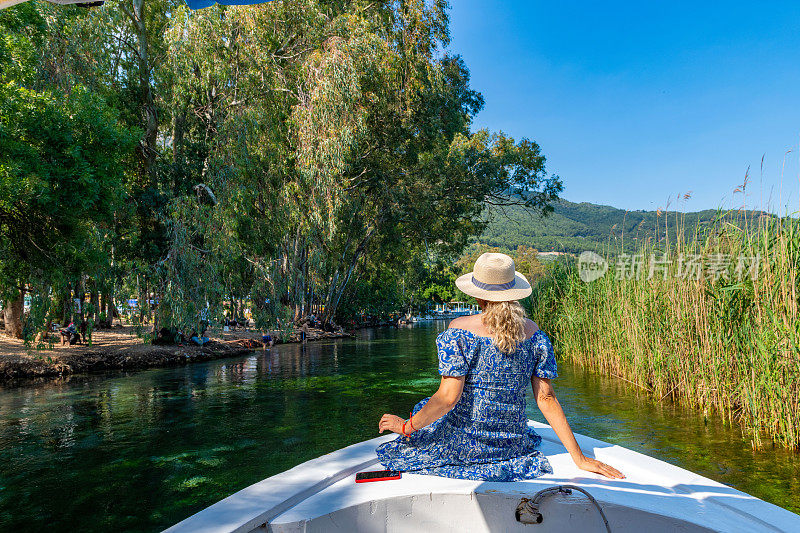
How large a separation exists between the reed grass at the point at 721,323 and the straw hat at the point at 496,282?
10.00 ft

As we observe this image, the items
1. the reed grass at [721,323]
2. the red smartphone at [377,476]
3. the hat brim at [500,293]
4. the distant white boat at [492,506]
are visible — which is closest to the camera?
the distant white boat at [492,506]

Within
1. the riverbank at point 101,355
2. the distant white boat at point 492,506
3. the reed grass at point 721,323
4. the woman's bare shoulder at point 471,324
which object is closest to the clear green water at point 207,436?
the reed grass at point 721,323

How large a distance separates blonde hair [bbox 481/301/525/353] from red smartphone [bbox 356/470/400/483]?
0.69 metres

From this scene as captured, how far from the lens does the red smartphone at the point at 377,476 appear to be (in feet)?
6.91

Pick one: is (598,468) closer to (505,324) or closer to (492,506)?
(492,506)

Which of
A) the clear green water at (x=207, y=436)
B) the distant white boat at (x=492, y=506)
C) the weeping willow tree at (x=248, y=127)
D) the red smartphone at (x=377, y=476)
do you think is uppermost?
the weeping willow tree at (x=248, y=127)

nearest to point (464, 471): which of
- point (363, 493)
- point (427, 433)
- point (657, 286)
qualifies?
point (427, 433)

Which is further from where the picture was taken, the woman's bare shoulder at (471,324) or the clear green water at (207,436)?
the clear green water at (207,436)

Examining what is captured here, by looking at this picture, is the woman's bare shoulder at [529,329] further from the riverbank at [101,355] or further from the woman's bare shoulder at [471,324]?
the riverbank at [101,355]

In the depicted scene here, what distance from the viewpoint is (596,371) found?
9.39m

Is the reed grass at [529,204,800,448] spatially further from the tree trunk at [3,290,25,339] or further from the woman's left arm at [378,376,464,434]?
the tree trunk at [3,290,25,339]

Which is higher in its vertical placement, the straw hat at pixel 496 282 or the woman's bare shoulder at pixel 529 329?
the straw hat at pixel 496 282

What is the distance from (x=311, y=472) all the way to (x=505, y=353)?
969 mm

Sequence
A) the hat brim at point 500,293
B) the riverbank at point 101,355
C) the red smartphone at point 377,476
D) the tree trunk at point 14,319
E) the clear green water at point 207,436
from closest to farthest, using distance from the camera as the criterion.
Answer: the red smartphone at point 377,476, the hat brim at point 500,293, the clear green water at point 207,436, the riverbank at point 101,355, the tree trunk at point 14,319
